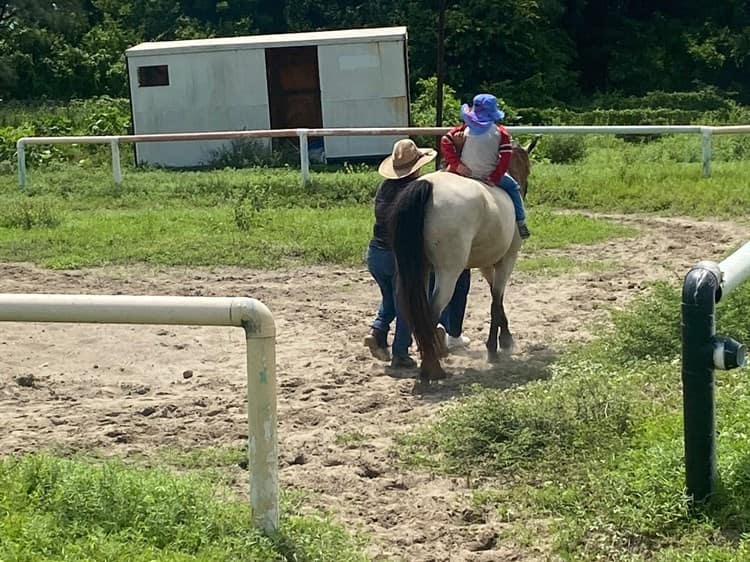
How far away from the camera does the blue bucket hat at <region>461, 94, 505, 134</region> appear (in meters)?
7.66

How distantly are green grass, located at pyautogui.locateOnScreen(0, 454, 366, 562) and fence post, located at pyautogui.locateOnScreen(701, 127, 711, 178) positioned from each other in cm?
1143

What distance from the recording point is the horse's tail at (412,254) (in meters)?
6.82

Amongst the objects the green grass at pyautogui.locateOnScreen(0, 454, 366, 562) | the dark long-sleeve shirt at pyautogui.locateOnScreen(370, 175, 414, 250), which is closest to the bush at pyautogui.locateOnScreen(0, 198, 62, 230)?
the dark long-sleeve shirt at pyautogui.locateOnScreen(370, 175, 414, 250)

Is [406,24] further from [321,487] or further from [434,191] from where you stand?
[321,487]

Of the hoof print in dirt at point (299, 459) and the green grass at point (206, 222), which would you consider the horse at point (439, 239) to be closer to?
the hoof print in dirt at point (299, 459)

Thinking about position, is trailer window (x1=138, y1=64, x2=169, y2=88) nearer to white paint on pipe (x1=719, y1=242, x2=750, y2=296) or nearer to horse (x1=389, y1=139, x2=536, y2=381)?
horse (x1=389, y1=139, x2=536, y2=381)

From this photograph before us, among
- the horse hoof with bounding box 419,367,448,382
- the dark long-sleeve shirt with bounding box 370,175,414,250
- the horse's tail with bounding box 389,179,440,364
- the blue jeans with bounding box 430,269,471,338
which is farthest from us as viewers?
the blue jeans with bounding box 430,269,471,338

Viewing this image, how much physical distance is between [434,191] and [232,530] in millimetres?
3460

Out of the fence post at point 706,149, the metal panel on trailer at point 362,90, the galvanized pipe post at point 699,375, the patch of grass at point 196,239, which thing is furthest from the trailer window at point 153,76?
the galvanized pipe post at point 699,375

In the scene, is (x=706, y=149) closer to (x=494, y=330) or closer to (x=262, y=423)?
(x=494, y=330)

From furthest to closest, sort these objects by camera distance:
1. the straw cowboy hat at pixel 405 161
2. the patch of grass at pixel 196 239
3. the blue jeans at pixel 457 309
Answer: the patch of grass at pixel 196 239 < the blue jeans at pixel 457 309 < the straw cowboy hat at pixel 405 161

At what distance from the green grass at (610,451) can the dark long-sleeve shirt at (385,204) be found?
155 cm

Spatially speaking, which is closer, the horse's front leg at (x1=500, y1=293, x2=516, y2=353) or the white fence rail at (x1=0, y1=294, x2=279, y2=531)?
the white fence rail at (x1=0, y1=294, x2=279, y2=531)

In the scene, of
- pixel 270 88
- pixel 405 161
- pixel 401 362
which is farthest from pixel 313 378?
pixel 270 88
